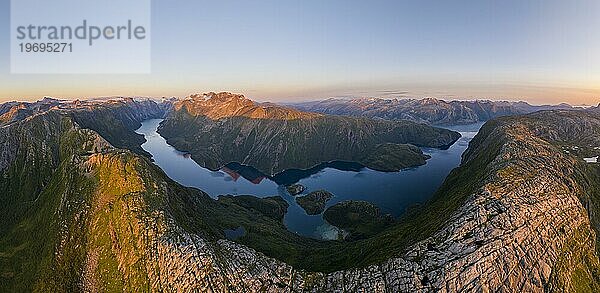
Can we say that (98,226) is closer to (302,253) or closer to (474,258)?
(302,253)

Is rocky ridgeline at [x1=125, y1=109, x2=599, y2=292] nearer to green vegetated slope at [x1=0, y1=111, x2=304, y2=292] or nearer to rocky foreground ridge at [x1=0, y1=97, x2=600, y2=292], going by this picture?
rocky foreground ridge at [x1=0, y1=97, x2=600, y2=292]

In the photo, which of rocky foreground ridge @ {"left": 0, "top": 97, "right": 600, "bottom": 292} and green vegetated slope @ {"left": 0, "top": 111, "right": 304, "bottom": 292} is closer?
rocky foreground ridge @ {"left": 0, "top": 97, "right": 600, "bottom": 292}

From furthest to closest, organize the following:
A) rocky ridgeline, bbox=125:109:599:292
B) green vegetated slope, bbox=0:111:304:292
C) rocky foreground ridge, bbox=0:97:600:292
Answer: green vegetated slope, bbox=0:111:304:292
rocky foreground ridge, bbox=0:97:600:292
rocky ridgeline, bbox=125:109:599:292

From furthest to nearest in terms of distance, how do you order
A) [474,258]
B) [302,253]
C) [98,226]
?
1. [302,253]
2. [98,226]
3. [474,258]

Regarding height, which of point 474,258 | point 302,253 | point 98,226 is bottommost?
point 302,253

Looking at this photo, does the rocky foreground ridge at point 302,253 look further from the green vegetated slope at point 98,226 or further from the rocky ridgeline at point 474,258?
the green vegetated slope at point 98,226

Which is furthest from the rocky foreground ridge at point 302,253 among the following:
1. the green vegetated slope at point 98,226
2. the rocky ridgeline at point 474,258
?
the green vegetated slope at point 98,226

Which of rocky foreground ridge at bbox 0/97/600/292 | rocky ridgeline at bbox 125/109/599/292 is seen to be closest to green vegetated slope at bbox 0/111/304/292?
rocky foreground ridge at bbox 0/97/600/292

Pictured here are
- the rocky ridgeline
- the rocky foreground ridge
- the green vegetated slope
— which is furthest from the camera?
the green vegetated slope

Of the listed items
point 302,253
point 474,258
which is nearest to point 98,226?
point 302,253

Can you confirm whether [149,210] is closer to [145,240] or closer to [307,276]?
[145,240]

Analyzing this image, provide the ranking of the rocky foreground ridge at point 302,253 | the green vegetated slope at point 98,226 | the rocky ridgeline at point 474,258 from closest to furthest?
the rocky ridgeline at point 474,258, the rocky foreground ridge at point 302,253, the green vegetated slope at point 98,226

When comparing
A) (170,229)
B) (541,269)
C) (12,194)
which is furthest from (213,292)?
(12,194)
